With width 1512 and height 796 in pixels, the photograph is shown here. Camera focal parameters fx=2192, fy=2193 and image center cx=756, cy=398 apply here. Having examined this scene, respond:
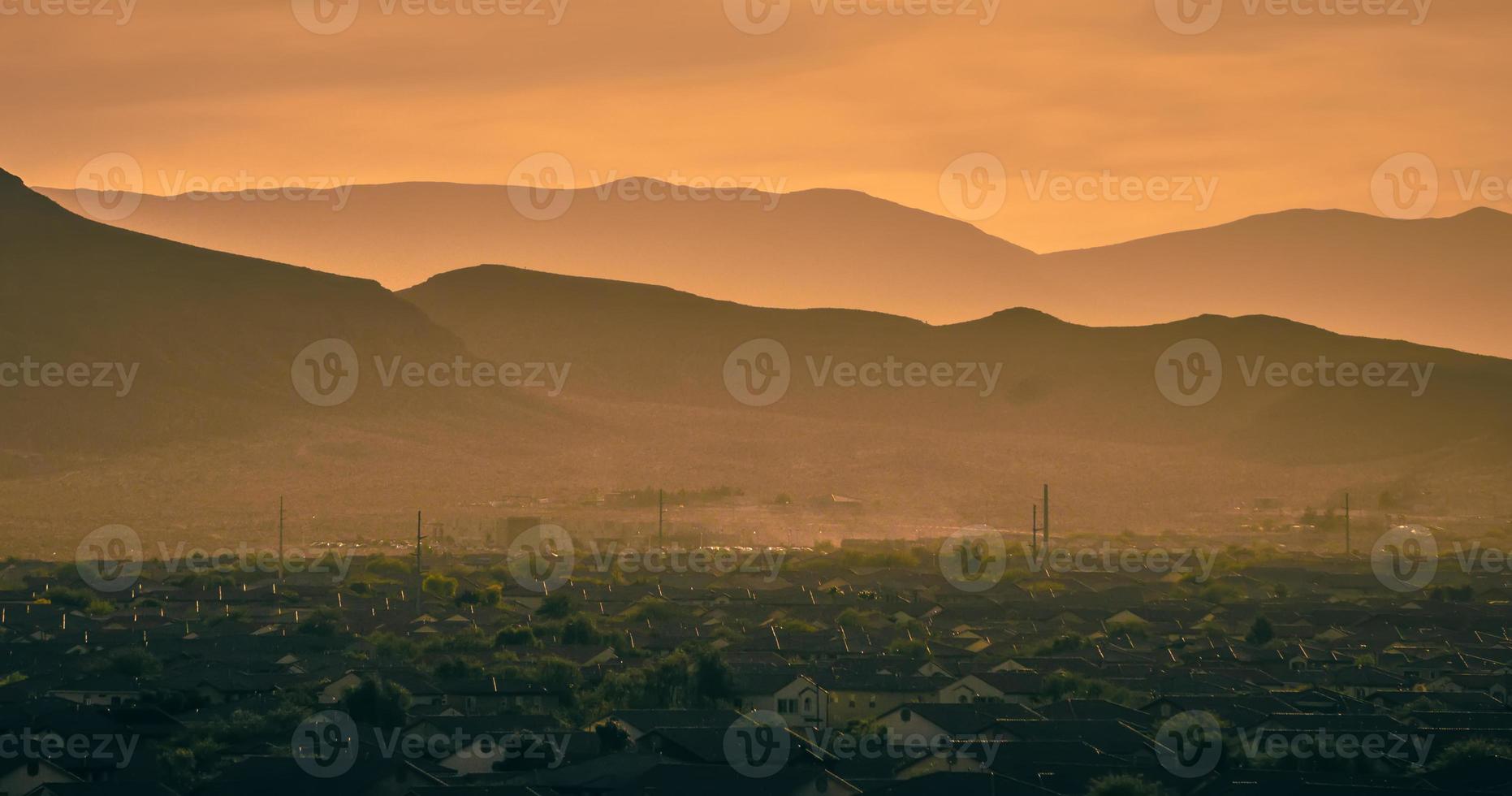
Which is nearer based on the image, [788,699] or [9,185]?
[788,699]

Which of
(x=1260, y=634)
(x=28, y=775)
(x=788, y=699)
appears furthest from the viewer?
(x=1260, y=634)

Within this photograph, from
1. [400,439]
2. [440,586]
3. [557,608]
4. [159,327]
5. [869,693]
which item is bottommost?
[869,693]

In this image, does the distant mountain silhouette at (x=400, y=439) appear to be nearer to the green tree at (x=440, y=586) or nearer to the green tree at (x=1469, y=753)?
the green tree at (x=440, y=586)

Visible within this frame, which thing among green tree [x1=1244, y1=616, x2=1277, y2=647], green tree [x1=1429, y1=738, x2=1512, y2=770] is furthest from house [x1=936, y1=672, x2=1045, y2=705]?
green tree [x1=1244, y1=616, x2=1277, y2=647]

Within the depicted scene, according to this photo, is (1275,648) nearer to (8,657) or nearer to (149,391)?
(8,657)

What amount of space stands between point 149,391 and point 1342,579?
105 m

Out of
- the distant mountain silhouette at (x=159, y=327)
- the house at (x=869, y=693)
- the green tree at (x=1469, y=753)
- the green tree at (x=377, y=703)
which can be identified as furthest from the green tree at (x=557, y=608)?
the distant mountain silhouette at (x=159, y=327)

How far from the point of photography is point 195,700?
41.6 metres

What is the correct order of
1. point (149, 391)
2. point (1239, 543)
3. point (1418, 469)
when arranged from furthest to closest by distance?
point (1418, 469), point (149, 391), point (1239, 543)

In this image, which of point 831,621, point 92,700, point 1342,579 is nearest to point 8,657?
point 92,700

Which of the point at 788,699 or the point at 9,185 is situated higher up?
the point at 9,185

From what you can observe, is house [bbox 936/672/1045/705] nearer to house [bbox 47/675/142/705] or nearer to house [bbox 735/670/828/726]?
house [bbox 735/670/828/726]

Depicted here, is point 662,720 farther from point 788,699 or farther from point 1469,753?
point 1469,753

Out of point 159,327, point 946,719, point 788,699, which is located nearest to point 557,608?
point 788,699
